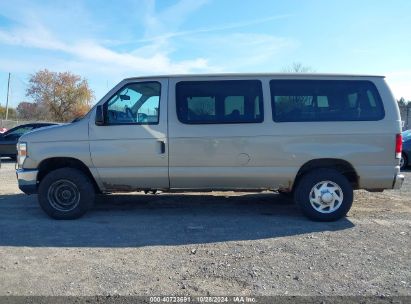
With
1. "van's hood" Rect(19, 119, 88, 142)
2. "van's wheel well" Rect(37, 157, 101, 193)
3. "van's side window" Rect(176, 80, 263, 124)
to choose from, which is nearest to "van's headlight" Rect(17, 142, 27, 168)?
"van's hood" Rect(19, 119, 88, 142)

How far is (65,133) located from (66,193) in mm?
933

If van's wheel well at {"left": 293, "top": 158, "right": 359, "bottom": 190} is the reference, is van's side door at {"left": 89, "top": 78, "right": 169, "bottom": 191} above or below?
above

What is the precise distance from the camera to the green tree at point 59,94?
62500 millimetres

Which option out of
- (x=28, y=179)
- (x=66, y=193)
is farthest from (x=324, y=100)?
(x=28, y=179)

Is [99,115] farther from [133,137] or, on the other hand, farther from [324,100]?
[324,100]

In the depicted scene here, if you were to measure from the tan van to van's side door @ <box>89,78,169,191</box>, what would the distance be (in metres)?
0.02

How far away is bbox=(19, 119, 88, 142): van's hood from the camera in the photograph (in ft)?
21.1

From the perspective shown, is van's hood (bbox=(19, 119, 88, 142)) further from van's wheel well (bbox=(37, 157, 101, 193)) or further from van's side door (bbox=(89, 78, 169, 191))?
van's wheel well (bbox=(37, 157, 101, 193))

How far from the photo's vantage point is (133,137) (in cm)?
641

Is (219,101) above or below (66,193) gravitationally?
above

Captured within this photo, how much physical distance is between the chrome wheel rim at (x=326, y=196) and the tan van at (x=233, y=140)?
0.05 feet

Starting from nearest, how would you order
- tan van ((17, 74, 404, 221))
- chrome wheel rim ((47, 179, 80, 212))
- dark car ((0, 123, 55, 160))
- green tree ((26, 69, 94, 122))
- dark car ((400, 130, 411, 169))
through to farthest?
tan van ((17, 74, 404, 221)), chrome wheel rim ((47, 179, 80, 212)), dark car ((400, 130, 411, 169)), dark car ((0, 123, 55, 160)), green tree ((26, 69, 94, 122))

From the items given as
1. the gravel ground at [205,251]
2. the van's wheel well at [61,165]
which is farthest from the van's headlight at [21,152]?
the gravel ground at [205,251]

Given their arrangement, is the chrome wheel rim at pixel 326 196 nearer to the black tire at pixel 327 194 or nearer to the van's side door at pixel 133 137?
the black tire at pixel 327 194
